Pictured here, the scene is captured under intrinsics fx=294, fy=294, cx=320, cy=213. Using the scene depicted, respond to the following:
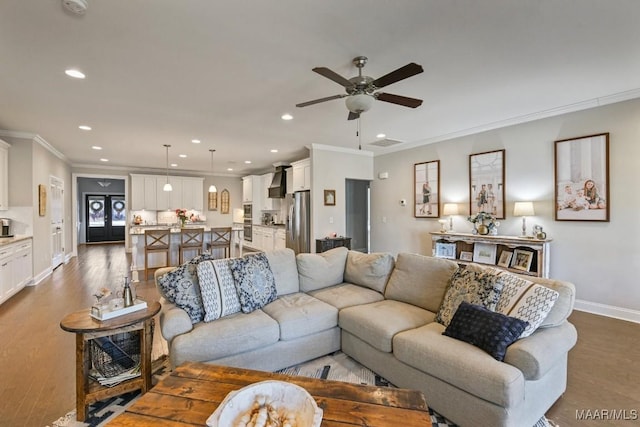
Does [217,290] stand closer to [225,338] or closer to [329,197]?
[225,338]

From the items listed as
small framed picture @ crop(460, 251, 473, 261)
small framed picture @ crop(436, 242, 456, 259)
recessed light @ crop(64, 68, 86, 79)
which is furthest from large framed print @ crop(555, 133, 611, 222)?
recessed light @ crop(64, 68, 86, 79)

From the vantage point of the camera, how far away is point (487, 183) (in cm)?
475

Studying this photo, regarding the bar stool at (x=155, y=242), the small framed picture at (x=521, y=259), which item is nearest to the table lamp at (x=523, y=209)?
the small framed picture at (x=521, y=259)

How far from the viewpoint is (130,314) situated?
1949 mm

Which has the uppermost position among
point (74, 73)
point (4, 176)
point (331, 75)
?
point (74, 73)

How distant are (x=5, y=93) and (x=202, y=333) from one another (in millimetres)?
3609

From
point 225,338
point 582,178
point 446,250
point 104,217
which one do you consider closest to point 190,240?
point 225,338

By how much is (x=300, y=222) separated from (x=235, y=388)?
15.7 feet

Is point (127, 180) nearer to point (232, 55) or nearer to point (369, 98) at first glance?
point (232, 55)

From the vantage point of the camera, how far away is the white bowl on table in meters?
1.13

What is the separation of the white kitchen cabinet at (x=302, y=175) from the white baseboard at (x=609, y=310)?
463 cm

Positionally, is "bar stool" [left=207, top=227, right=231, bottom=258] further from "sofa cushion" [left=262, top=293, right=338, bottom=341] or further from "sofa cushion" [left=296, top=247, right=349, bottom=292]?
"sofa cushion" [left=262, top=293, right=338, bottom=341]

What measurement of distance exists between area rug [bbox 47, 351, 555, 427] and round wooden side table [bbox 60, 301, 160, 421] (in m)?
0.09

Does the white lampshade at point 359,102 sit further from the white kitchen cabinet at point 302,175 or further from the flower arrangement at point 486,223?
the white kitchen cabinet at point 302,175
